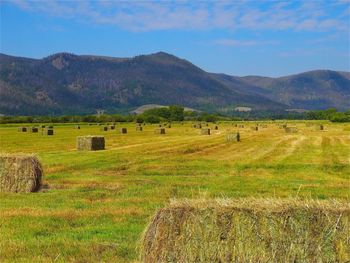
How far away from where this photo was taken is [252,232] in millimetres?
8750

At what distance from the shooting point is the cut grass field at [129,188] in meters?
11.5

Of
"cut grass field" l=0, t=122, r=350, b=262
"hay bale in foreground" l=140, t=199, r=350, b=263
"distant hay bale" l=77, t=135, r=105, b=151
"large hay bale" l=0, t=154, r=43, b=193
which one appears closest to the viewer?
"hay bale in foreground" l=140, t=199, r=350, b=263

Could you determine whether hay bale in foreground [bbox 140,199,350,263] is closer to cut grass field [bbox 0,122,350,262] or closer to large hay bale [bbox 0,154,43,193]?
cut grass field [bbox 0,122,350,262]

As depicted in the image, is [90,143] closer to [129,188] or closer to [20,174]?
[129,188]

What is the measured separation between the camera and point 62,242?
11.6m

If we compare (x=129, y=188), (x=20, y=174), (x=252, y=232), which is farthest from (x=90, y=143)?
(x=252, y=232)

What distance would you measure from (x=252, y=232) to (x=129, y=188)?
1277cm

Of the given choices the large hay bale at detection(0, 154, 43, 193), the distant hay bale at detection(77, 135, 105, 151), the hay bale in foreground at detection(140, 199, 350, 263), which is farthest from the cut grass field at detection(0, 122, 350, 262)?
the distant hay bale at detection(77, 135, 105, 151)

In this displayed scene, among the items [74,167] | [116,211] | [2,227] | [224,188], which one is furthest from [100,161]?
[2,227]

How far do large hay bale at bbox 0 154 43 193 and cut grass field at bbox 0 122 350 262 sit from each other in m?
0.57

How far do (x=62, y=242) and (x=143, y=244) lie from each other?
312 cm

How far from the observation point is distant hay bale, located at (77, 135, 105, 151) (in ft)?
134

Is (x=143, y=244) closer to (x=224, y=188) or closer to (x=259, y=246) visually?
(x=259, y=246)

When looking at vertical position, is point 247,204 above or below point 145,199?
above
